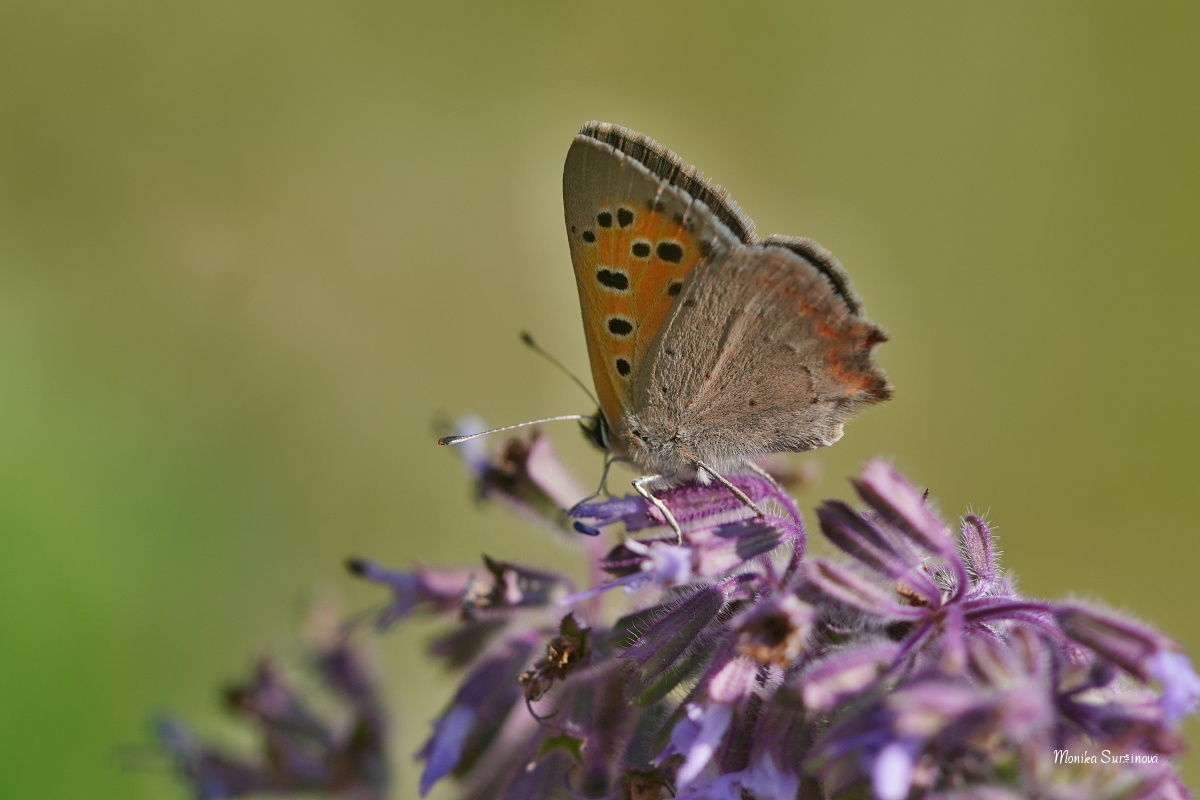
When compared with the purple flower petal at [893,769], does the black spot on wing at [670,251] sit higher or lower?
higher

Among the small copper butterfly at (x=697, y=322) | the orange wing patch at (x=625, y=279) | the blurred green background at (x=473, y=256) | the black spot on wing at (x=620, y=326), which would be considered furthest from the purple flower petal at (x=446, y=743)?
the blurred green background at (x=473, y=256)

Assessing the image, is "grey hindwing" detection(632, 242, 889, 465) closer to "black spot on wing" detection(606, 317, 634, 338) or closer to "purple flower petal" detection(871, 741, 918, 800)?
"black spot on wing" detection(606, 317, 634, 338)

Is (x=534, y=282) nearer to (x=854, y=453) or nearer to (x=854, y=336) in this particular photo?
(x=854, y=453)

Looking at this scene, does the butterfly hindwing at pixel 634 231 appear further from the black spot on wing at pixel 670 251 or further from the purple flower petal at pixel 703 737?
the purple flower petal at pixel 703 737

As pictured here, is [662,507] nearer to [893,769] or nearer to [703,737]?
[703,737]

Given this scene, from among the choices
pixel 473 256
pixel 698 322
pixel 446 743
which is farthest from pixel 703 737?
pixel 473 256

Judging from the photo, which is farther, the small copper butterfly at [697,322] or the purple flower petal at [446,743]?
the purple flower petal at [446,743]

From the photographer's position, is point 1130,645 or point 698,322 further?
point 698,322

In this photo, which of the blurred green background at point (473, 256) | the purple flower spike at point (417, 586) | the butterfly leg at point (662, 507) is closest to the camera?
the butterfly leg at point (662, 507)

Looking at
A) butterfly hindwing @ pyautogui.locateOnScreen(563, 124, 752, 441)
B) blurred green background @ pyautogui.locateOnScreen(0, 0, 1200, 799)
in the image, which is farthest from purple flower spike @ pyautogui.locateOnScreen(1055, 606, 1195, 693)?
blurred green background @ pyautogui.locateOnScreen(0, 0, 1200, 799)
